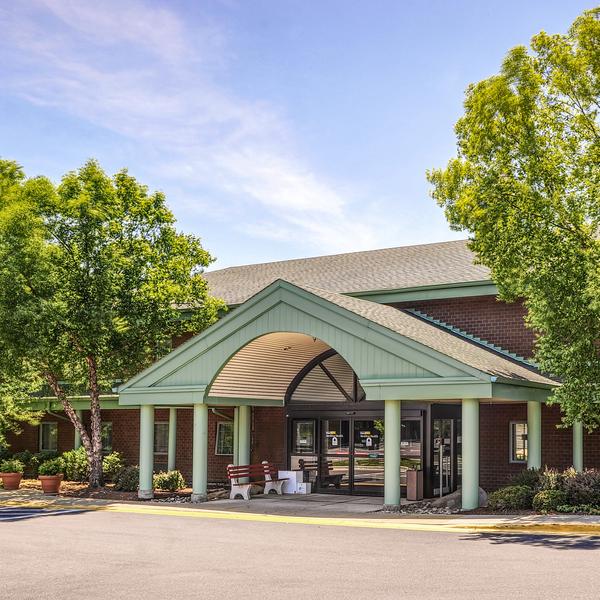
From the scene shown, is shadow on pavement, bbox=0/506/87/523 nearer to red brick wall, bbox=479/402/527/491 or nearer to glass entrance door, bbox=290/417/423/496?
glass entrance door, bbox=290/417/423/496

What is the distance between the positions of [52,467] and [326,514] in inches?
546

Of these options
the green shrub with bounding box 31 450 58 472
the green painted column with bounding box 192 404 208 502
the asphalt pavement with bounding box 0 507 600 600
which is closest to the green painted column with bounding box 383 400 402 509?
the asphalt pavement with bounding box 0 507 600 600

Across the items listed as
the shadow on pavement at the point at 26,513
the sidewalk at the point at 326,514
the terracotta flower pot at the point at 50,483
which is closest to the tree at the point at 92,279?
the terracotta flower pot at the point at 50,483

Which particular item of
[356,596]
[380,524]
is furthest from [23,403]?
[356,596]

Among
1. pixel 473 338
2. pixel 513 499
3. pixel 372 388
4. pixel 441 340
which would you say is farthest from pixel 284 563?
pixel 473 338

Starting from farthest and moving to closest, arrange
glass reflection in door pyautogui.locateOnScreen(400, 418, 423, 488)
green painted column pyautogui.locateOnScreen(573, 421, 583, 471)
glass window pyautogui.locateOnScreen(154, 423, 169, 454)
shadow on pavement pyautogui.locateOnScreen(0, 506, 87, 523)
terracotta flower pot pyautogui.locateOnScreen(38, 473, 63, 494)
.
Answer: glass window pyautogui.locateOnScreen(154, 423, 169, 454) < terracotta flower pot pyautogui.locateOnScreen(38, 473, 63, 494) < glass reflection in door pyautogui.locateOnScreen(400, 418, 423, 488) < green painted column pyautogui.locateOnScreen(573, 421, 583, 471) < shadow on pavement pyautogui.locateOnScreen(0, 506, 87, 523)

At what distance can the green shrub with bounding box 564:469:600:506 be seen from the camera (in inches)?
707

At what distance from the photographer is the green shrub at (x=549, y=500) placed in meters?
18.1

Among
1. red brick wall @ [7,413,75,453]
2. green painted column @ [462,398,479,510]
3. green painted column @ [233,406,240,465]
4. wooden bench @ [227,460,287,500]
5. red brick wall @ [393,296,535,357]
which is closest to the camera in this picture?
green painted column @ [462,398,479,510]

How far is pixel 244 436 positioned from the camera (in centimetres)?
2633

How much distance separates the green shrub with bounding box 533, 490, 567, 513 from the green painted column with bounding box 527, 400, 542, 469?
303 cm

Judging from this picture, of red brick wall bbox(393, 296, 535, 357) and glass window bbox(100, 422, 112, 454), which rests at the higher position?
red brick wall bbox(393, 296, 535, 357)

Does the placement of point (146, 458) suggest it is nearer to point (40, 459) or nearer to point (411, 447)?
point (411, 447)

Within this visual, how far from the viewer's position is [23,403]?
105 feet
